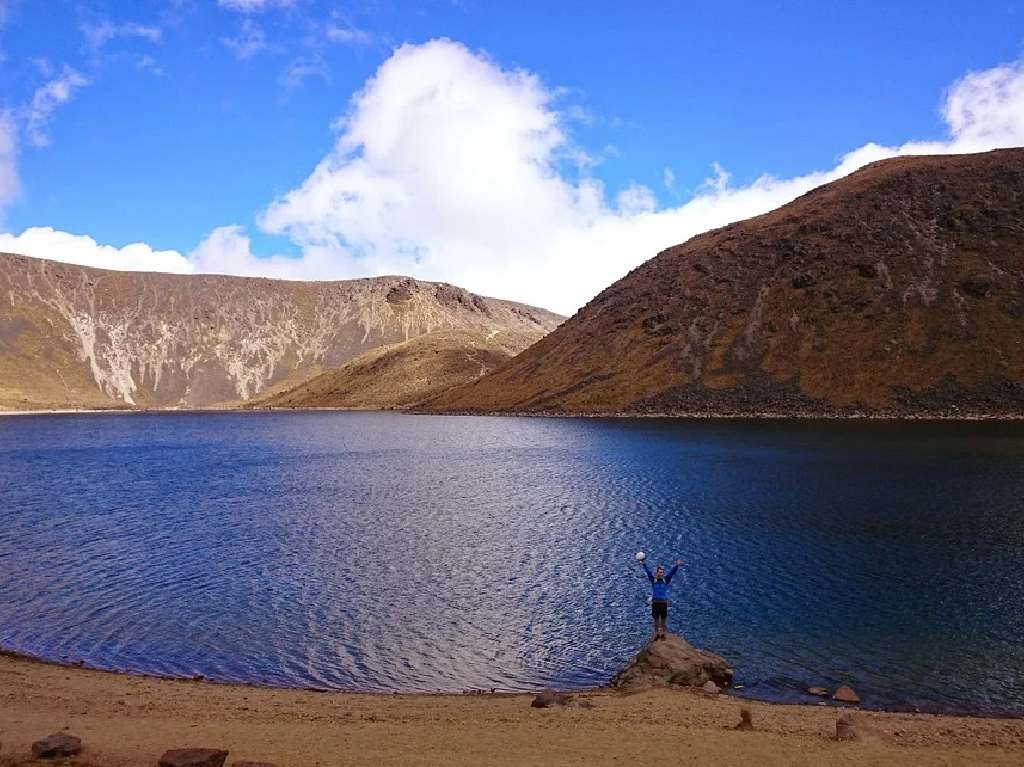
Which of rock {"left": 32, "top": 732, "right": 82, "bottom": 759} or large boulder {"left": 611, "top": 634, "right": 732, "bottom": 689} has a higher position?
rock {"left": 32, "top": 732, "right": 82, "bottom": 759}

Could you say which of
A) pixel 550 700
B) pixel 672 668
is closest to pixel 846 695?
pixel 672 668

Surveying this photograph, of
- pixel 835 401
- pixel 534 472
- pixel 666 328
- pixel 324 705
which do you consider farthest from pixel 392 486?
pixel 666 328

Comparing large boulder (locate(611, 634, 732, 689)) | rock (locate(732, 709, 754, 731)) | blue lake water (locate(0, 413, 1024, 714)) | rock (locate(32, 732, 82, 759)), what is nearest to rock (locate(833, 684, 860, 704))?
blue lake water (locate(0, 413, 1024, 714))

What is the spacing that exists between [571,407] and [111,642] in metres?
118

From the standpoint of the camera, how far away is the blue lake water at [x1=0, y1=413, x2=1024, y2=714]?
23.5 meters

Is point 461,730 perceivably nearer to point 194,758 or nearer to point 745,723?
point 194,758

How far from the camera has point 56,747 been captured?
1440 centimetres

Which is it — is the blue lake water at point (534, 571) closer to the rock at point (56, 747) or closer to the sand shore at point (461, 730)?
the sand shore at point (461, 730)

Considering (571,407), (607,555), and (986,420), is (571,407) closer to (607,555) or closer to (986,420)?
(986,420)

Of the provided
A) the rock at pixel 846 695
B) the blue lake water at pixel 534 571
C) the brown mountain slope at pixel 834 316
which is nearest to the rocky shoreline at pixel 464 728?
the rock at pixel 846 695

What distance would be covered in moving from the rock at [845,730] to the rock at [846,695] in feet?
12.0

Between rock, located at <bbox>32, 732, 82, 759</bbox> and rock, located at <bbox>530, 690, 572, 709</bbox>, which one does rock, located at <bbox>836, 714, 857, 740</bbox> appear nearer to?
rock, located at <bbox>530, 690, 572, 709</bbox>

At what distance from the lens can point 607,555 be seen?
37000 millimetres

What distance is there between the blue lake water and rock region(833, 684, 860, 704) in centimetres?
55
